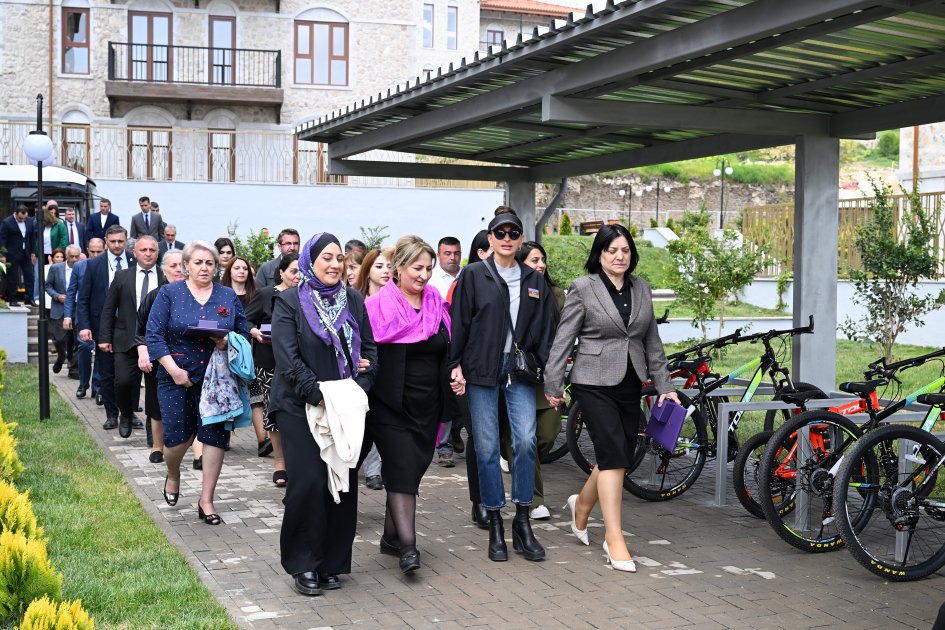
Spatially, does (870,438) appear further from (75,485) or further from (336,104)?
(336,104)

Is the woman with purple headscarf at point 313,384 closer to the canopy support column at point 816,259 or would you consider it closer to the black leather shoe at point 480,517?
the black leather shoe at point 480,517

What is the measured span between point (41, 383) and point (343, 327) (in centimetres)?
748

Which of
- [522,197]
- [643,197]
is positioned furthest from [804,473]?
[643,197]

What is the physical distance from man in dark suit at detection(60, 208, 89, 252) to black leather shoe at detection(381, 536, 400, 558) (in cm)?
1708

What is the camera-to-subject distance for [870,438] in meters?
6.35

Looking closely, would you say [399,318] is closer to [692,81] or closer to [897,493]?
[897,493]

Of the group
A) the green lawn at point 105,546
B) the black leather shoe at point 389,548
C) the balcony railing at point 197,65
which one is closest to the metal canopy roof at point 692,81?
the black leather shoe at point 389,548

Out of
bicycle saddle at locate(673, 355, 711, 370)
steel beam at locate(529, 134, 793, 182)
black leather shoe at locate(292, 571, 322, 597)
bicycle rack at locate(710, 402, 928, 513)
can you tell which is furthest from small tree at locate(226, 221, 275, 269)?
black leather shoe at locate(292, 571, 322, 597)

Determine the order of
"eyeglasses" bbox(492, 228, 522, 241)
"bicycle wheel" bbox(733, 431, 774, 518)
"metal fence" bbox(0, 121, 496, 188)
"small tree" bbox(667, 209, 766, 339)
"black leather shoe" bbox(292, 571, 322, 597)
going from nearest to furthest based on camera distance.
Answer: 1. "black leather shoe" bbox(292, 571, 322, 597)
2. "eyeglasses" bbox(492, 228, 522, 241)
3. "bicycle wheel" bbox(733, 431, 774, 518)
4. "small tree" bbox(667, 209, 766, 339)
5. "metal fence" bbox(0, 121, 496, 188)

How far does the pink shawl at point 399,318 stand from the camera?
21.7 ft

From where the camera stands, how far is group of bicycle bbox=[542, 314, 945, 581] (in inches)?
252

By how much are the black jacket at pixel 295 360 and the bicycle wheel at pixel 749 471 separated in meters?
2.67

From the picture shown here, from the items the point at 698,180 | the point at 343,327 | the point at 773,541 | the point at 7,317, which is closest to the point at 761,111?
the point at 773,541

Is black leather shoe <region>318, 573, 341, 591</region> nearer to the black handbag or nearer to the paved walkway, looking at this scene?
the paved walkway
